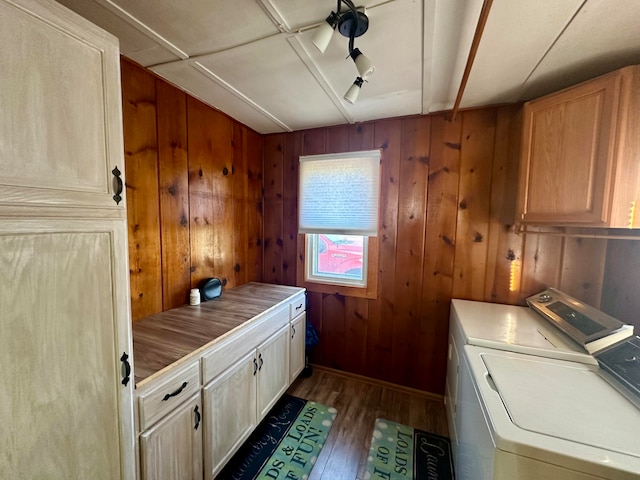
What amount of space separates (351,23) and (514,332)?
5.65 feet

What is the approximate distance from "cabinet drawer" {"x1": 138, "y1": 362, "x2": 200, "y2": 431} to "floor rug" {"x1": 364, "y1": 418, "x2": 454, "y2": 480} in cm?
117

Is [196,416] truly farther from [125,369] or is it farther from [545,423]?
[545,423]

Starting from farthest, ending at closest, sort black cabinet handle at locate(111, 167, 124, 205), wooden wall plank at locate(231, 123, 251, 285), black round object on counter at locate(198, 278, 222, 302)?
wooden wall plank at locate(231, 123, 251, 285) < black round object on counter at locate(198, 278, 222, 302) < black cabinet handle at locate(111, 167, 124, 205)

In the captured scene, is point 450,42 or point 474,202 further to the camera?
point 474,202

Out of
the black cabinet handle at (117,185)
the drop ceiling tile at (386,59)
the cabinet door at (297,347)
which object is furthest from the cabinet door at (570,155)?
the black cabinet handle at (117,185)

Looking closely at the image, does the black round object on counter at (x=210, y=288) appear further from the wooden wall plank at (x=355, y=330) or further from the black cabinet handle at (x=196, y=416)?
the wooden wall plank at (x=355, y=330)

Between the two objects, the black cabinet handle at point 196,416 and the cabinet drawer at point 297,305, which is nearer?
the black cabinet handle at point 196,416

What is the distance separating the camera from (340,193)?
2.37 metres

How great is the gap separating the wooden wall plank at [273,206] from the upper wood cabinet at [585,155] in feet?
6.31

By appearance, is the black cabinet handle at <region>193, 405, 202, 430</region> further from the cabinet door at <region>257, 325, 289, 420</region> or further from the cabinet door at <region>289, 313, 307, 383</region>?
the cabinet door at <region>289, 313, 307, 383</region>

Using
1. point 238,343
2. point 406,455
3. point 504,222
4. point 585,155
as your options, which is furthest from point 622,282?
point 238,343

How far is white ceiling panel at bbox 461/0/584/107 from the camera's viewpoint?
3.36 feet

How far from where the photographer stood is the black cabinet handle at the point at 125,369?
3.04ft

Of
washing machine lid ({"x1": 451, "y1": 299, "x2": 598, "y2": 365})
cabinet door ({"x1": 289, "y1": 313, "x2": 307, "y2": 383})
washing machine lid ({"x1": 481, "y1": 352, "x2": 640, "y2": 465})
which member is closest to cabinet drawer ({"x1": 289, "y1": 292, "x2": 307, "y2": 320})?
cabinet door ({"x1": 289, "y1": 313, "x2": 307, "y2": 383})
